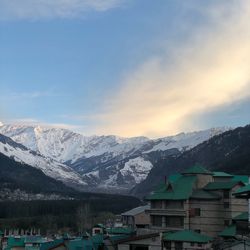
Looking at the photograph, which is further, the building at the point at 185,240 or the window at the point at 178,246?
the window at the point at 178,246

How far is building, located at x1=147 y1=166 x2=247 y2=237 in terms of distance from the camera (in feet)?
179

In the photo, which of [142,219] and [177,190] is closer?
[177,190]

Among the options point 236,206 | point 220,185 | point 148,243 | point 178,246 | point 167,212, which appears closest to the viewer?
point 178,246

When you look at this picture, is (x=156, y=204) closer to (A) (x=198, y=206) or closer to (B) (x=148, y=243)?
(A) (x=198, y=206)

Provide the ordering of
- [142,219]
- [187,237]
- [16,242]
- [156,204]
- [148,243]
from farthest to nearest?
[16,242] < [142,219] < [156,204] < [148,243] < [187,237]

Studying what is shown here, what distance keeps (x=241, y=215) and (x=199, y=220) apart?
4682mm

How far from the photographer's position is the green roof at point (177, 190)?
5541 cm

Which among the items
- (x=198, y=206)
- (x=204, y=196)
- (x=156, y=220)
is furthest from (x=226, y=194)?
(x=156, y=220)

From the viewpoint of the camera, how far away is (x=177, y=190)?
5647 cm

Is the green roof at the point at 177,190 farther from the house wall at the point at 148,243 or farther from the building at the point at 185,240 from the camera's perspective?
the house wall at the point at 148,243

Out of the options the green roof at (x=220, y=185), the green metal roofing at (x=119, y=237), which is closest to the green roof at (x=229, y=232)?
the green roof at (x=220, y=185)

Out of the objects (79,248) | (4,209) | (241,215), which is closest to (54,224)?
(4,209)

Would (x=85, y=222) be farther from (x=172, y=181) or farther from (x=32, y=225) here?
(x=172, y=181)

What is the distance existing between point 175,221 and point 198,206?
2861mm
